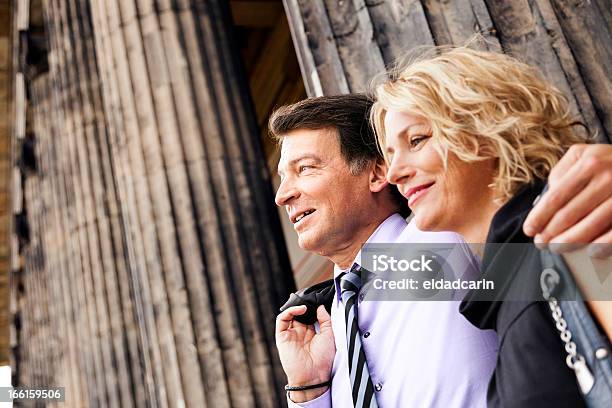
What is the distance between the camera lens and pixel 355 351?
5.25ft

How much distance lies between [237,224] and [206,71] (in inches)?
43.6

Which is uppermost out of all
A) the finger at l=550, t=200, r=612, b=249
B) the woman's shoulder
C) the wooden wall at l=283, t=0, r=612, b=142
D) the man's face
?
the wooden wall at l=283, t=0, r=612, b=142

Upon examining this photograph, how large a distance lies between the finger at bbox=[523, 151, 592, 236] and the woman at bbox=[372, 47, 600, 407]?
4cm

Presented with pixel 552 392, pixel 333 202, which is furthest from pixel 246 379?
pixel 552 392

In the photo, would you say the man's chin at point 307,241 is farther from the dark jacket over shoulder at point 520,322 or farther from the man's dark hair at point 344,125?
the dark jacket over shoulder at point 520,322

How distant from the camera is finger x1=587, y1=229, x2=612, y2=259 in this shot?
1114 millimetres

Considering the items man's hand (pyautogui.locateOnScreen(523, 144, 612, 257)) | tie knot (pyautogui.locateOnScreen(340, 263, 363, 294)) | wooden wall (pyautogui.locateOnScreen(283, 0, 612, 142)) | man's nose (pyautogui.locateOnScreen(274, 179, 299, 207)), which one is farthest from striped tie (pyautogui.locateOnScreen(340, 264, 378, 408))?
wooden wall (pyautogui.locateOnScreen(283, 0, 612, 142))

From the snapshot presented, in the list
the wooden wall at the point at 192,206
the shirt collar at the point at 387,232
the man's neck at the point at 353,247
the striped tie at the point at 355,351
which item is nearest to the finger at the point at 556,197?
the striped tie at the point at 355,351

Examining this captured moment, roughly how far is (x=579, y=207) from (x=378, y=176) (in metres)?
0.81

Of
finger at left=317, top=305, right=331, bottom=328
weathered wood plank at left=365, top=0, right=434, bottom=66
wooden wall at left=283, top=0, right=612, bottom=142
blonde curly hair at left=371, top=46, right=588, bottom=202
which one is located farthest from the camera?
weathered wood plank at left=365, top=0, right=434, bottom=66

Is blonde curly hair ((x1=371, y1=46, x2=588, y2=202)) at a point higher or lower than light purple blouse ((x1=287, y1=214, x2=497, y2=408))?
higher

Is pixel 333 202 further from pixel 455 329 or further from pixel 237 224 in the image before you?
pixel 237 224

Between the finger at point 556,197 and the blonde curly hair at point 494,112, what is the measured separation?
0.44 feet

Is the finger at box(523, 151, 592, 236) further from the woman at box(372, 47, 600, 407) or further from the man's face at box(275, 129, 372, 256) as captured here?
the man's face at box(275, 129, 372, 256)
